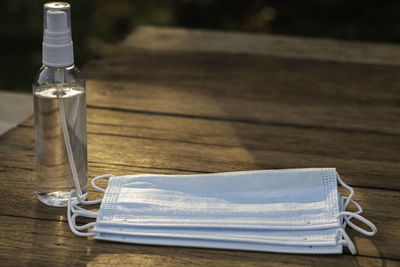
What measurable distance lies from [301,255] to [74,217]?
0.36m

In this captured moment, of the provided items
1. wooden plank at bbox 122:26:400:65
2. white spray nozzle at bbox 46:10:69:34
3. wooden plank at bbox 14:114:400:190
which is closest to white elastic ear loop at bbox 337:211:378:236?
wooden plank at bbox 14:114:400:190

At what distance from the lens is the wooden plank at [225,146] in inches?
45.1

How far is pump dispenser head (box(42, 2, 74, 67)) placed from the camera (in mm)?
842

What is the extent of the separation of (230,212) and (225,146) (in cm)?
34

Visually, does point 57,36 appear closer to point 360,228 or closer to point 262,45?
point 360,228

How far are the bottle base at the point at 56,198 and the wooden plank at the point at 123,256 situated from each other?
0.27ft

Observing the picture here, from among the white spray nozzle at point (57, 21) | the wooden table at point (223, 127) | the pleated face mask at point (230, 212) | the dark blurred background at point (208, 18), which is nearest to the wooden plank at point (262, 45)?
the wooden table at point (223, 127)

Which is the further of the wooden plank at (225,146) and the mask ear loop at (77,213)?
the wooden plank at (225,146)

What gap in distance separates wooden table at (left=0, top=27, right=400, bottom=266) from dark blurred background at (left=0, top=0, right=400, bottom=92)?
1345 mm

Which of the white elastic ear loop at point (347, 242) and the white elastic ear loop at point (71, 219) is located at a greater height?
the white elastic ear loop at point (347, 242)

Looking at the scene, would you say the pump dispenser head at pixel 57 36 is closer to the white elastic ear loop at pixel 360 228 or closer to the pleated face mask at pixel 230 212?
the pleated face mask at pixel 230 212

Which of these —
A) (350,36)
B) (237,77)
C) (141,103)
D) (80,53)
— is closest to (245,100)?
(237,77)

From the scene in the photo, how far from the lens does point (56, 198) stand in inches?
37.9

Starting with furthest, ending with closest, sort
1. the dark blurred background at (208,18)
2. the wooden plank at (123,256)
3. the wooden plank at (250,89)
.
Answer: the dark blurred background at (208,18), the wooden plank at (250,89), the wooden plank at (123,256)
